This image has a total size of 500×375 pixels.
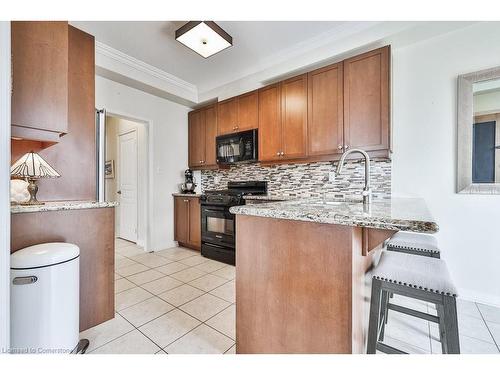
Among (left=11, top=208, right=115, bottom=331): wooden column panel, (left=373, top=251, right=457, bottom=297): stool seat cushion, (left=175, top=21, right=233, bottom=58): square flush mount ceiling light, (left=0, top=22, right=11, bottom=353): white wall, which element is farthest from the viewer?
(left=175, top=21, right=233, bottom=58): square flush mount ceiling light

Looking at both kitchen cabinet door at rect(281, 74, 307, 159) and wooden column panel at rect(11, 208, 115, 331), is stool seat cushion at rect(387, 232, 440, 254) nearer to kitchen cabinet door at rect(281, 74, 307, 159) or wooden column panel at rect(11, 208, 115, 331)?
kitchen cabinet door at rect(281, 74, 307, 159)

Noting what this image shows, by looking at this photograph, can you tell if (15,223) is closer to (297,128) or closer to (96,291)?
(96,291)

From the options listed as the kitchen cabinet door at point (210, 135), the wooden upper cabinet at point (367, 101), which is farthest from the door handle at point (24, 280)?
the kitchen cabinet door at point (210, 135)

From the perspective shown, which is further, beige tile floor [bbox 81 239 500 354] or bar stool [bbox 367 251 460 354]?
beige tile floor [bbox 81 239 500 354]

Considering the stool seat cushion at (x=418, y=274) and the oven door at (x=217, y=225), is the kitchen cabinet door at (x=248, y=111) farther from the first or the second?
the stool seat cushion at (x=418, y=274)

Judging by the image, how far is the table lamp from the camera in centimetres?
154

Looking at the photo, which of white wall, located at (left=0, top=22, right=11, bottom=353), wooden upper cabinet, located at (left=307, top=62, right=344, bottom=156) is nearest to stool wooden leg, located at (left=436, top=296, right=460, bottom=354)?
wooden upper cabinet, located at (left=307, top=62, right=344, bottom=156)

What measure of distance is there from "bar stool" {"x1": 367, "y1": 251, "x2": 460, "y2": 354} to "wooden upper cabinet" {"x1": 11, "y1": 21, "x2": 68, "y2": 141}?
2.06 meters

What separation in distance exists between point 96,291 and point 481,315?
3.03 m

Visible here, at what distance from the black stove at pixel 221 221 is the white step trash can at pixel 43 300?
191 centimetres

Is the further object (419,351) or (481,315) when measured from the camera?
(481,315)

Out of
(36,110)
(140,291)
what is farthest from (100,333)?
(36,110)

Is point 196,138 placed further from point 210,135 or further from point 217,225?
point 217,225

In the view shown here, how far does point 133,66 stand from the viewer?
9.93 ft
